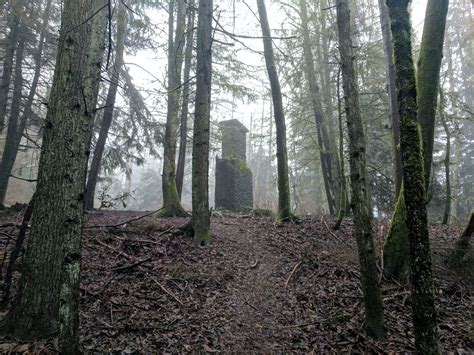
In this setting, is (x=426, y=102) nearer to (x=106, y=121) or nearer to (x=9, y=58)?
(x=106, y=121)

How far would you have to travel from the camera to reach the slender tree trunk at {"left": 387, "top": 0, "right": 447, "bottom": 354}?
103 inches

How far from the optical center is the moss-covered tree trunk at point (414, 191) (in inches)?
103

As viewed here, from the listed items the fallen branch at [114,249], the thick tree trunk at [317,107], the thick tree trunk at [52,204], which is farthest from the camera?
the thick tree trunk at [317,107]

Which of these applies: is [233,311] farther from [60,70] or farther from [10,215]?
[10,215]

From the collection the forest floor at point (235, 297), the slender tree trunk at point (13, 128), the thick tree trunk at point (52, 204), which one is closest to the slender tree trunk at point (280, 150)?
the forest floor at point (235, 297)

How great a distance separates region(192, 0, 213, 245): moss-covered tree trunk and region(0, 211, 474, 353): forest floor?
484mm

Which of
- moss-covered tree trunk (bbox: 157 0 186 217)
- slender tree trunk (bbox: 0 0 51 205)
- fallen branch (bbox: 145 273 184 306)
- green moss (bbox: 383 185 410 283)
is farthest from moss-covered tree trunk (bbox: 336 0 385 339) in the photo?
slender tree trunk (bbox: 0 0 51 205)

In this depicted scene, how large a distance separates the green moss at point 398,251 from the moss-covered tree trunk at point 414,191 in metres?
2.77

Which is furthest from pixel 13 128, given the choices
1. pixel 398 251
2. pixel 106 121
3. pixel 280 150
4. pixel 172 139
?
pixel 398 251

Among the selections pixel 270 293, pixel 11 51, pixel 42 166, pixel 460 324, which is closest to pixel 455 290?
pixel 460 324

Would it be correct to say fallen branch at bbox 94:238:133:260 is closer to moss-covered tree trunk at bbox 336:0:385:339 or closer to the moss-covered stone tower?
moss-covered tree trunk at bbox 336:0:385:339

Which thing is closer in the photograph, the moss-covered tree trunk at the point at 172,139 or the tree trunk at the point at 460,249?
the tree trunk at the point at 460,249

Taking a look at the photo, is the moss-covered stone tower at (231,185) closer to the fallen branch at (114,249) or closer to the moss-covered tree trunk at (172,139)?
the moss-covered tree trunk at (172,139)

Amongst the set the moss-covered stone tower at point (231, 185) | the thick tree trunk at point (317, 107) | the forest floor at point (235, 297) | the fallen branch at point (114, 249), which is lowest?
the forest floor at point (235, 297)
